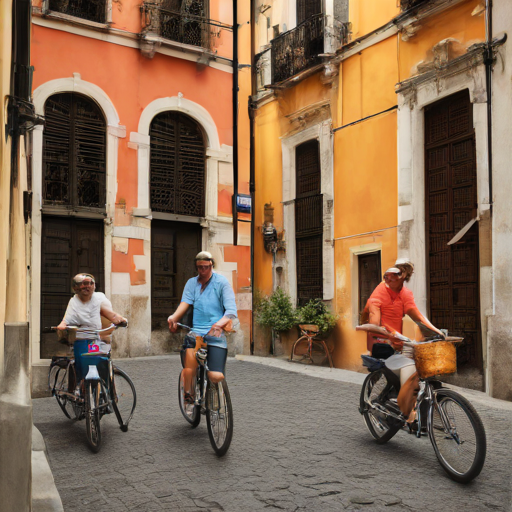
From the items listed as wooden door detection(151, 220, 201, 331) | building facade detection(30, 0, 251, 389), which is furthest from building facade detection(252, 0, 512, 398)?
wooden door detection(151, 220, 201, 331)

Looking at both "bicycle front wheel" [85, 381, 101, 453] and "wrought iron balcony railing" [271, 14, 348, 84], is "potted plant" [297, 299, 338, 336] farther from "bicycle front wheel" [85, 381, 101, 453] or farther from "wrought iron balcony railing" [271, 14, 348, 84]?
"bicycle front wheel" [85, 381, 101, 453]

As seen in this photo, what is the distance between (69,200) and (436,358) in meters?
9.89

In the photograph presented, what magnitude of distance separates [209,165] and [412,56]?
5.32 meters

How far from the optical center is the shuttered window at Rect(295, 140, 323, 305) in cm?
1523

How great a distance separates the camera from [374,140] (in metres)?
13.4

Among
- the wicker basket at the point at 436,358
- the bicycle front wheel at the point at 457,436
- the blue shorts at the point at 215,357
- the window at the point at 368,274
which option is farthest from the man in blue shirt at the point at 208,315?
the window at the point at 368,274

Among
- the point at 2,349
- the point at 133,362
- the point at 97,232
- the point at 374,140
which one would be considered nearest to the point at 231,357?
the point at 133,362

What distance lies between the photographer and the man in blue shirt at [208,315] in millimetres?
6688

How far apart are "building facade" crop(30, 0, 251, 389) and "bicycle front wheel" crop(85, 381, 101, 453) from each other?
6.86 m

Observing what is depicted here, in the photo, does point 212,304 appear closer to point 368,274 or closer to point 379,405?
point 379,405

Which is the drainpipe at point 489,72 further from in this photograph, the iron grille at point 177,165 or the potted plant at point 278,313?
the iron grille at point 177,165

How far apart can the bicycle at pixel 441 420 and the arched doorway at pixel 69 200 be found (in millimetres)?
8604

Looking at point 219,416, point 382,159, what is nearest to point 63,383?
point 219,416

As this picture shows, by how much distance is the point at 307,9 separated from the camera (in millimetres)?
15727
